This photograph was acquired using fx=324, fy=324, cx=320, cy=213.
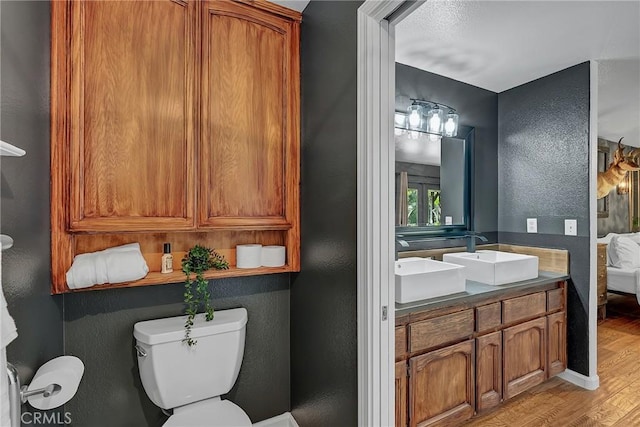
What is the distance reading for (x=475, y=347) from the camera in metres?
1.87

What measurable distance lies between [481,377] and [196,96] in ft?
7.13

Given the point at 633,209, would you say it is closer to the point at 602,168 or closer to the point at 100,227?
the point at 602,168

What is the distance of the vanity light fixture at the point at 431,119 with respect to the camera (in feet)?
7.81

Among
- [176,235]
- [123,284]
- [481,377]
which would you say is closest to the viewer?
[123,284]

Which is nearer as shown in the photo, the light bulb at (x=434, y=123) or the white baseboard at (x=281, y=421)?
the white baseboard at (x=281, y=421)

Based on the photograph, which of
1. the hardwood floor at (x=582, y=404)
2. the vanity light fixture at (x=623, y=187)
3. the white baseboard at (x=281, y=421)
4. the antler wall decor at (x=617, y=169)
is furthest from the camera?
the vanity light fixture at (x=623, y=187)

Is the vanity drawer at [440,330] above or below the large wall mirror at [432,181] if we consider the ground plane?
below

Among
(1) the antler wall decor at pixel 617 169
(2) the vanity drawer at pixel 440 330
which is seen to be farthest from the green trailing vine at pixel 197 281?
(1) the antler wall decor at pixel 617 169

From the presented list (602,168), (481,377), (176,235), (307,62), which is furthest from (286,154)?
(602,168)

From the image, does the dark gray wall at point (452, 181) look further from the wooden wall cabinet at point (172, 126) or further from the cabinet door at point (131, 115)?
the cabinet door at point (131, 115)

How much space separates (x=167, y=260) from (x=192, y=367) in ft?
1.63

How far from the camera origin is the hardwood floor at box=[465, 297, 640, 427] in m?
1.98

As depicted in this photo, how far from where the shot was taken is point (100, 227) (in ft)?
4.30

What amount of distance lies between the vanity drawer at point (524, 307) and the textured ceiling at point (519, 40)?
1.65 m
